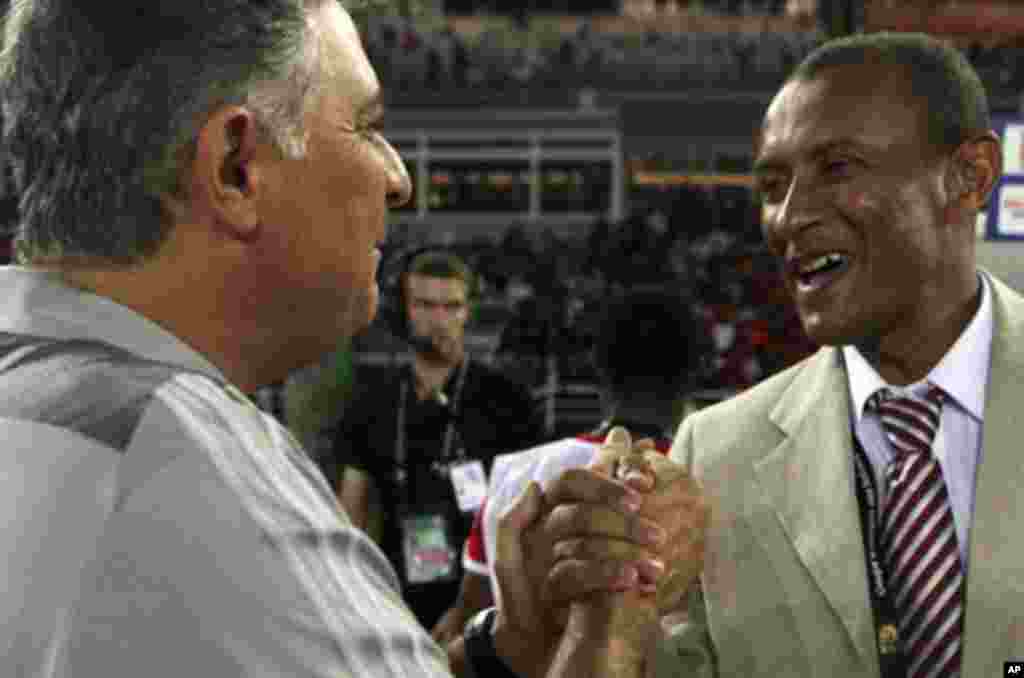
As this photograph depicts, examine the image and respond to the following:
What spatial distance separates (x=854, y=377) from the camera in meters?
1.77

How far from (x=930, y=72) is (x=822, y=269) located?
29 centimetres

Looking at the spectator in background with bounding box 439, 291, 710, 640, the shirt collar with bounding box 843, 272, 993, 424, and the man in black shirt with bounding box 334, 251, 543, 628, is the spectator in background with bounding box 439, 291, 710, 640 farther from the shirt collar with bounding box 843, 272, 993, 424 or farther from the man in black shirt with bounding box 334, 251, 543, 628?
the man in black shirt with bounding box 334, 251, 543, 628

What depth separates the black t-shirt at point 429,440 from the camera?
3.94 metres

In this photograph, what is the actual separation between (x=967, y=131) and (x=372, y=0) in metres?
0.77

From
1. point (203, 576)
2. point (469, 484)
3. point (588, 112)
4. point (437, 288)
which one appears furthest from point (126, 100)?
point (588, 112)

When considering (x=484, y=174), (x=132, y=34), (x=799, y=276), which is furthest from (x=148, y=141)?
(x=484, y=174)

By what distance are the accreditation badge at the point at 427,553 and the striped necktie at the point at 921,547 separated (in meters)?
2.33

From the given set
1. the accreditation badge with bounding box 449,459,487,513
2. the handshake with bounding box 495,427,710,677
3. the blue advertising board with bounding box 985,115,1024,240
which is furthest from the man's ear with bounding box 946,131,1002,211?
the accreditation badge with bounding box 449,459,487,513

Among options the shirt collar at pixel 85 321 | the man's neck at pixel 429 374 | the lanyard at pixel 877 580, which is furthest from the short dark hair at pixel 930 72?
the man's neck at pixel 429 374

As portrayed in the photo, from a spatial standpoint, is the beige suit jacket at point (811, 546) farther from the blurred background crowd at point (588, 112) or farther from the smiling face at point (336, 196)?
the blurred background crowd at point (588, 112)

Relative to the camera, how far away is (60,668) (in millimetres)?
900

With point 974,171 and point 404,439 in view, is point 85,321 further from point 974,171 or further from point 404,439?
point 404,439

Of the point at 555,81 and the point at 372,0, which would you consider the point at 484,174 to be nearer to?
the point at 555,81

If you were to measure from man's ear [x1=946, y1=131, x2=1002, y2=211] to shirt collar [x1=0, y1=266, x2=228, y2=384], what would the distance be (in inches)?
43.4
